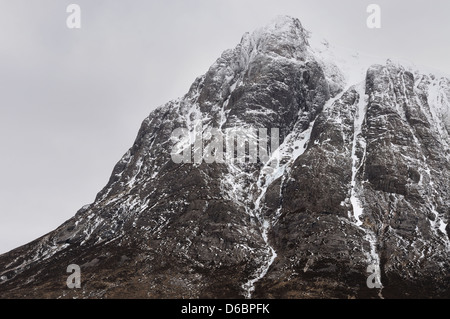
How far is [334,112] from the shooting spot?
174 meters

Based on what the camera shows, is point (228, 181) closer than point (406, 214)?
No

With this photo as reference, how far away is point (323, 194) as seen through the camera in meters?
132

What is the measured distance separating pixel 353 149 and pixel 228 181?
5034cm

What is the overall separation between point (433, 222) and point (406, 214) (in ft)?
26.3

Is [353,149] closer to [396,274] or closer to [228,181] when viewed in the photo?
[228,181]

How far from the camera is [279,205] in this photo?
450 feet

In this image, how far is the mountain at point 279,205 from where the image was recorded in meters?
102

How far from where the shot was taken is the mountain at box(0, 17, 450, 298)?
10238 cm

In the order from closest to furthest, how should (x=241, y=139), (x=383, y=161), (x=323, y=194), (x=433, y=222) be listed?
(x=433, y=222) → (x=323, y=194) → (x=383, y=161) → (x=241, y=139)
